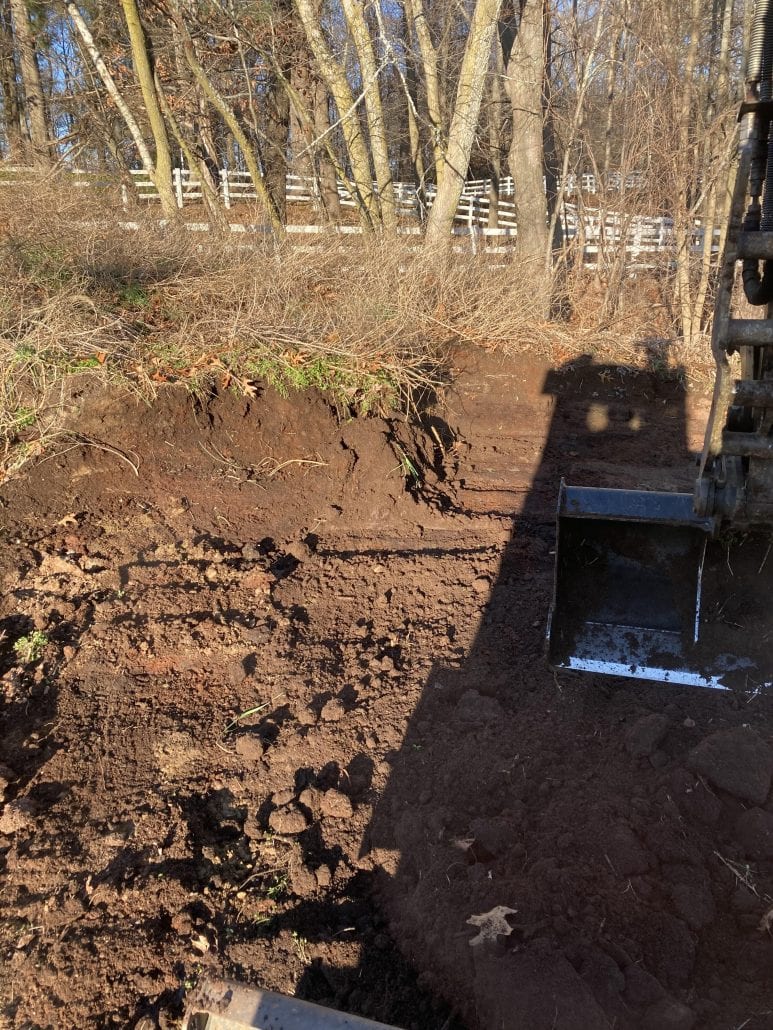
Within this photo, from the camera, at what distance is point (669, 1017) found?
213cm

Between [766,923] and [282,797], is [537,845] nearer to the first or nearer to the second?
[766,923]

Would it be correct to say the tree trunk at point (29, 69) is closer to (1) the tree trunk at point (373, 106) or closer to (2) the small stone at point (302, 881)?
(1) the tree trunk at point (373, 106)

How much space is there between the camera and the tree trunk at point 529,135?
9805 millimetres

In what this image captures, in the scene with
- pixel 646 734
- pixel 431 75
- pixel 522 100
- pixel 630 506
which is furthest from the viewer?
pixel 431 75

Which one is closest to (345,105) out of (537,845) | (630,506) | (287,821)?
(630,506)

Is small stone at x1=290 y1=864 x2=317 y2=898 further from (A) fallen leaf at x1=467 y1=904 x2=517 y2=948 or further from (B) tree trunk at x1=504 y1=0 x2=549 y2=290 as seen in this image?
(B) tree trunk at x1=504 y1=0 x2=549 y2=290

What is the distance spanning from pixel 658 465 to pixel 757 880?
4.56 m

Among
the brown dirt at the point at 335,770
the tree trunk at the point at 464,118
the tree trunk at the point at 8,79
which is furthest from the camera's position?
the tree trunk at the point at 8,79

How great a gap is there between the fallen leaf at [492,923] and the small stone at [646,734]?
0.99 metres

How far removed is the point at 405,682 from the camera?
12.1 ft

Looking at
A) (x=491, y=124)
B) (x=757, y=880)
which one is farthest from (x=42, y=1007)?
(x=491, y=124)

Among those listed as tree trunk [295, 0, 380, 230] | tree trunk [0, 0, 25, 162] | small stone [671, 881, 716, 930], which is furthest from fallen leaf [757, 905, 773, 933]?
tree trunk [0, 0, 25, 162]

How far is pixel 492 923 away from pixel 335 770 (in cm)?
100

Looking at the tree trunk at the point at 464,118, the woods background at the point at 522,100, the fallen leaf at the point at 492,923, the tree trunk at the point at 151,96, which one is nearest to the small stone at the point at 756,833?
the fallen leaf at the point at 492,923
